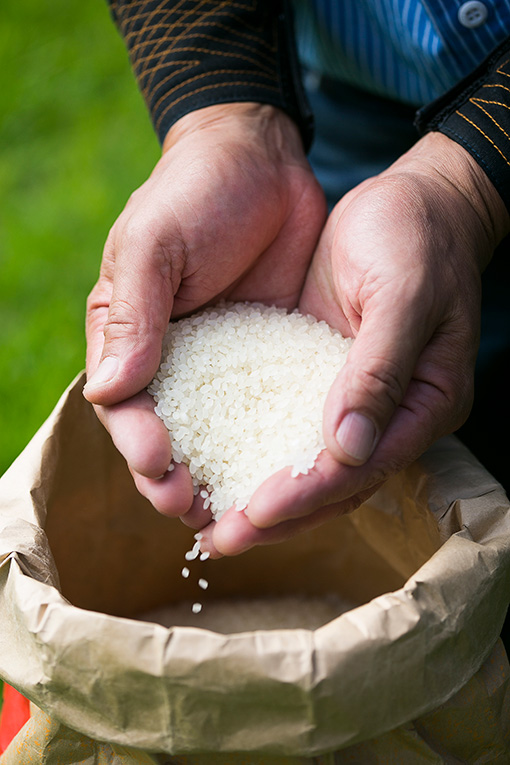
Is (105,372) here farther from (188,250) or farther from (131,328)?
(188,250)

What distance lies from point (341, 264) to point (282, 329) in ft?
0.47

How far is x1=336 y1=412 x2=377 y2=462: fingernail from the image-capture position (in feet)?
2.47

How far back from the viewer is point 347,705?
0.64 m

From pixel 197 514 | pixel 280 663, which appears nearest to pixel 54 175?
pixel 197 514

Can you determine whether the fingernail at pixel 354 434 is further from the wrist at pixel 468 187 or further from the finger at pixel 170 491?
the wrist at pixel 468 187

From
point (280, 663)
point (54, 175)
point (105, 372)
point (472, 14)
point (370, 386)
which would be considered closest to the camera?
point (280, 663)

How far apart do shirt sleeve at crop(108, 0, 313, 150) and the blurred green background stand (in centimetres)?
84

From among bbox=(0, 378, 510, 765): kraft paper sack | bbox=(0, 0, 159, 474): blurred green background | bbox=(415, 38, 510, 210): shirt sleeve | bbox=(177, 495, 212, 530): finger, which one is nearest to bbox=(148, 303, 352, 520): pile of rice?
bbox=(177, 495, 212, 530): finger

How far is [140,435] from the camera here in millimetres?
843

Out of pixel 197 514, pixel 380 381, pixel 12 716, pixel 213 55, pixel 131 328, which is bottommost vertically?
pixel 12 716

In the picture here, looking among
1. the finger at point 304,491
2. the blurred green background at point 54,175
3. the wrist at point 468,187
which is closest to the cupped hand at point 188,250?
the finger at point 304,491

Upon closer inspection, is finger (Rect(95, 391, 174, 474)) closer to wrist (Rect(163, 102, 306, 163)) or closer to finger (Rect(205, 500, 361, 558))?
finger (Rect(205, 500, 361, 558))

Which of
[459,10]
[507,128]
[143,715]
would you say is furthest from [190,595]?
[459,10]

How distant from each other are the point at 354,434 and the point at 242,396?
22cm
